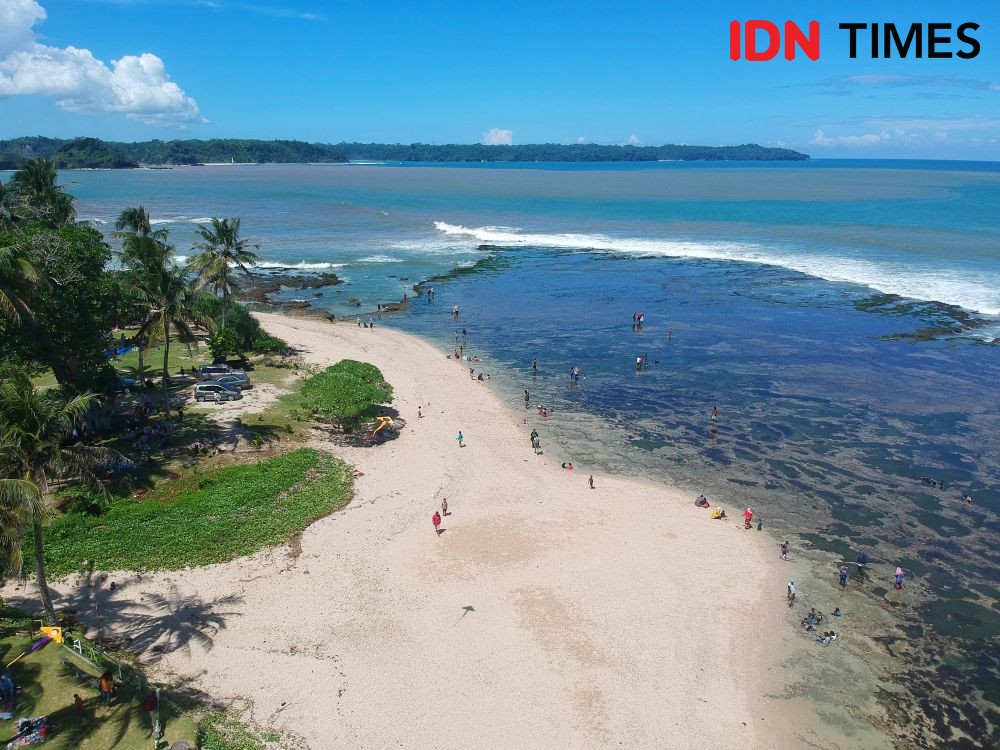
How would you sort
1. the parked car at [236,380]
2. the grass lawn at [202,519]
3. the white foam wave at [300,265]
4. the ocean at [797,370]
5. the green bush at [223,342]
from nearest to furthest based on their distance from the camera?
the ocean at [797,370] → the grass lawn at [202,519] → the parked car at [236,380] → the green bush at [223,342] → the white foam wave at [300,265]

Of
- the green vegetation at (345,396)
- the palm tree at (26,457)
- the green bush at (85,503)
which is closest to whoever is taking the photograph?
the palm tree at (26,457)

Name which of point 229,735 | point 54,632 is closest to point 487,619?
point 229,735

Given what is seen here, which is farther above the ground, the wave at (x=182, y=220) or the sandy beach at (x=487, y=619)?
the wave at (x=182, y=220)

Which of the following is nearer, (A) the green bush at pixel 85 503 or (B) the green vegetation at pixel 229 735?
(B) the green vegetation at pixel 229 735

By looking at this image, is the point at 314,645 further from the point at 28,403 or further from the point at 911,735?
the point at 911,735

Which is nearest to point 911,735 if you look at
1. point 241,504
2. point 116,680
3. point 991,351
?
point 116,680

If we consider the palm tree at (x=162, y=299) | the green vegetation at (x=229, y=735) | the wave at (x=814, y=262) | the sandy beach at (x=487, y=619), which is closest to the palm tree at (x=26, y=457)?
the sandy beach at (x=487, y=619)

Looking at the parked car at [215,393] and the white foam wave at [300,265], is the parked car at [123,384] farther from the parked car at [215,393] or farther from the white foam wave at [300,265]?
the white foam wave at [300,265]
